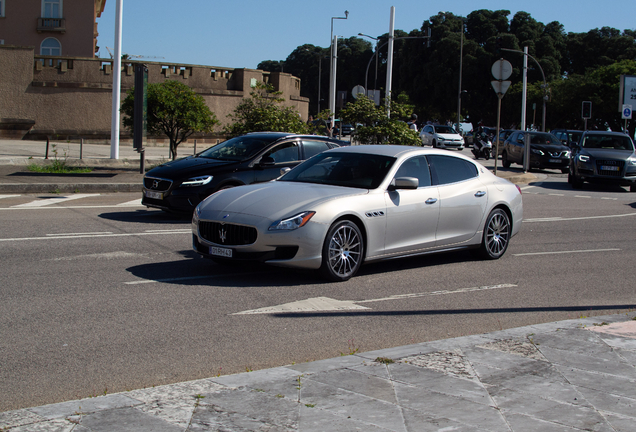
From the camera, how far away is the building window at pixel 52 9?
4803 cm

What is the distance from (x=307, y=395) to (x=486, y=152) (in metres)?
39.2

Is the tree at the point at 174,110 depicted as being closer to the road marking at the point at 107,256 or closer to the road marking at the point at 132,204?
the road marking at the point at 132,204

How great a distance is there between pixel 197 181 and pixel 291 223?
16.5 feet

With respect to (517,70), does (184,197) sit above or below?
below

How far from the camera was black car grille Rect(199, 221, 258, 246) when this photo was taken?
290 inches

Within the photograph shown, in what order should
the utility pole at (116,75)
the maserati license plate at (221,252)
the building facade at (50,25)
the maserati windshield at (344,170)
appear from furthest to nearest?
1. the building facade at (50,25)
2. the utility pole at (116,75)
3. the maserati windshield at (344,170)
4. the maserati license plate at (221,252)

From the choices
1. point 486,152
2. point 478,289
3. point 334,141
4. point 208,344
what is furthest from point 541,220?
point 486,152

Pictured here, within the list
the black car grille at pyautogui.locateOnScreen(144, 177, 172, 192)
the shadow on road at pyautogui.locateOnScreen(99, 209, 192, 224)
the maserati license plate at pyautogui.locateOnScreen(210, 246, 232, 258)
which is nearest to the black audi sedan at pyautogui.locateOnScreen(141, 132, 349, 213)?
the black car grille at pyautogui.locateOnScreen(144, 177, 172, 192)

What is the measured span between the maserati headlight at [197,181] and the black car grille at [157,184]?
0.93 ft

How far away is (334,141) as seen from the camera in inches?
531

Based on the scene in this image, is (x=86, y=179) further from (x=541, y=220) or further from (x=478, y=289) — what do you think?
(x=478, y=289)

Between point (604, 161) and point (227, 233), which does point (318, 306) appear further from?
point (604, 161)

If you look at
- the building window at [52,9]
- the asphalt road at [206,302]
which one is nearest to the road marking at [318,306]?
the asphalt road at [206,302]

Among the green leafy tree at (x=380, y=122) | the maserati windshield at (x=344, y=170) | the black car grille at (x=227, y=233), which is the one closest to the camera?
the black car grille at (x=227, y=233)
